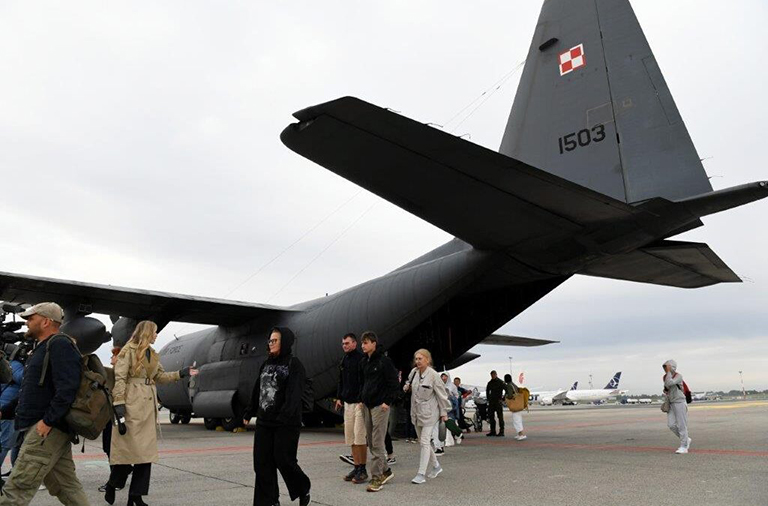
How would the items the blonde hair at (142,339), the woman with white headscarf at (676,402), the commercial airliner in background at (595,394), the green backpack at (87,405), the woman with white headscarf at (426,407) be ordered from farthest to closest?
the commercial airliner in background at (595,394)
the woman with white headscarf at (676,402)
the woman with white headscarf at (426,407)
the blonde hair at (142,339)
the green backpack at (87,405)

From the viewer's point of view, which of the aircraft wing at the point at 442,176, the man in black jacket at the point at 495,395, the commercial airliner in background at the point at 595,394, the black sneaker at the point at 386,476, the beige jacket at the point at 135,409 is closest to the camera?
the beige jacket at the point at 135,409

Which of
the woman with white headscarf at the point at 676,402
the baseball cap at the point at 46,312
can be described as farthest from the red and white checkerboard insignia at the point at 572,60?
the baseball cap at the point at 46,312

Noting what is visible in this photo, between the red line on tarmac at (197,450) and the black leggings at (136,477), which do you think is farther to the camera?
the red line on tarmac at (197,450)

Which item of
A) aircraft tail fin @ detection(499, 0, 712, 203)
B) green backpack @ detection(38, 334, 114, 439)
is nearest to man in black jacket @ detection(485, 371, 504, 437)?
aircraft tail fin @ detection(499, 0, 712, 203)

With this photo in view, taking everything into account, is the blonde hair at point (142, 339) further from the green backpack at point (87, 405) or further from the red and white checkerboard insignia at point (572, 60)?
the red and white checkerboard insignia at point (572, 60)

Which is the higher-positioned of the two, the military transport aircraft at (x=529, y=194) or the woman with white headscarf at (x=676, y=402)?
the military transport aircraft at (x=529, y=194)

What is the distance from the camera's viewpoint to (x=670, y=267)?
10.6 metres

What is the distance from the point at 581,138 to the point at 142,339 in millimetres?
7266

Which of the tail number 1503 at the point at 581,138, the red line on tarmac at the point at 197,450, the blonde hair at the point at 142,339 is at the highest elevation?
the tail number 1503 at the point at 581,138

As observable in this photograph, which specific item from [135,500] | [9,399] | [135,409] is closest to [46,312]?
[135,409]

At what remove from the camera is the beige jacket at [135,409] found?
5.53m

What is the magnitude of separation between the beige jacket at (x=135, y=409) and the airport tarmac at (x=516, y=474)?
0.86m

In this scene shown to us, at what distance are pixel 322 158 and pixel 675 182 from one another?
492 cm

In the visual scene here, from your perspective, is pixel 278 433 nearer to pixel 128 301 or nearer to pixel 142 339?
pixel 142 339
